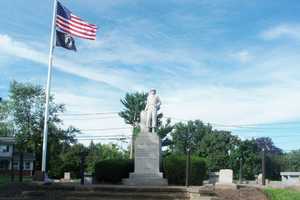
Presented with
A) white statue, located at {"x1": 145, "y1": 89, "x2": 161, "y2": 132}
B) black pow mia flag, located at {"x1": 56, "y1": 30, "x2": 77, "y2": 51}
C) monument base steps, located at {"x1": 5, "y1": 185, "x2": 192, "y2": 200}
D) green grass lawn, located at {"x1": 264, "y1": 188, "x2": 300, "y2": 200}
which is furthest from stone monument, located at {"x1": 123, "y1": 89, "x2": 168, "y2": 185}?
black pow mia flag, located at {"x1": 56, "y1": 30, "x2": 77, "y2": 51}

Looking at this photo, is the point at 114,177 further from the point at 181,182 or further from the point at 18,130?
the point at 18,130

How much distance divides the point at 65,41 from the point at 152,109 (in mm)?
5667

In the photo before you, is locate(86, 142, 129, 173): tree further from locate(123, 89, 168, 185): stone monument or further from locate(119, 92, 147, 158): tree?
locate(123, 89, 168, 185): stone monument

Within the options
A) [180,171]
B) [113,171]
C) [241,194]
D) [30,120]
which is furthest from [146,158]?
[30,120]

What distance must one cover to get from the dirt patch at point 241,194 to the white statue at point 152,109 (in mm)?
5748

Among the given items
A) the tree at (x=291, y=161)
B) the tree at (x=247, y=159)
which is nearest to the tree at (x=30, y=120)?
the tree at (x=247, y=159)

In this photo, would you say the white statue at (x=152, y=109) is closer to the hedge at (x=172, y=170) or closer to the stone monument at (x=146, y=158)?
the stone monument at (x=146, y=158)

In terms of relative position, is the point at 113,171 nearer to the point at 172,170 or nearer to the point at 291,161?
the point at 172,170

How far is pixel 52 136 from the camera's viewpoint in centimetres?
6456

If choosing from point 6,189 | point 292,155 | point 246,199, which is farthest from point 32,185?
point 292,155

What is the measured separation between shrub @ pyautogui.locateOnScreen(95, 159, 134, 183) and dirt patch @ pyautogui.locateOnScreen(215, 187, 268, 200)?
7.16 m

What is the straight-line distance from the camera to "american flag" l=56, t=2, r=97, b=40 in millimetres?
25031

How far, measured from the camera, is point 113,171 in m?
24.3

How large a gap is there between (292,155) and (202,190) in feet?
379
